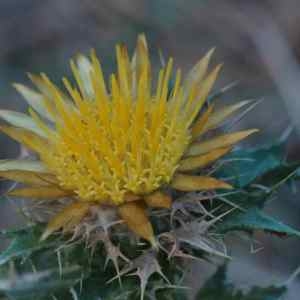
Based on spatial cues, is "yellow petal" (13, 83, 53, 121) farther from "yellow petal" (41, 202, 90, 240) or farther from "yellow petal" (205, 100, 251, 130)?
"yellow petal" (205, 100, 251, 130)

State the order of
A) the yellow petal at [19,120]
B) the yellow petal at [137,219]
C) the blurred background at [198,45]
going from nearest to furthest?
the yellow petal at [137,219]
the yellow petal at [19,120]
the blurred background at [198,45]

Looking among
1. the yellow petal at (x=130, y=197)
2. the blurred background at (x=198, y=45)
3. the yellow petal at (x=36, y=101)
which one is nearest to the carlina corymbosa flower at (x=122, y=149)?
the yellow petal at (x=130, y=197)

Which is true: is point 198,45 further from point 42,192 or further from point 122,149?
point 42,192

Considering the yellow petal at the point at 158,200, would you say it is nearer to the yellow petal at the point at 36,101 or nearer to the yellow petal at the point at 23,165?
the yellow petal at the point at 23,165

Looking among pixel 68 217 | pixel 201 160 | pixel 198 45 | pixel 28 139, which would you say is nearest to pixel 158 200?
pixel 201 160

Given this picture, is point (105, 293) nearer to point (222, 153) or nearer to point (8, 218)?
point (222, 153)

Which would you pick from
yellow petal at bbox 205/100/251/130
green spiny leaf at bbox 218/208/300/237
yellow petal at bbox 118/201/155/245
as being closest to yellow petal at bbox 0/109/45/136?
yellow petal at bbox 118/201/155/245

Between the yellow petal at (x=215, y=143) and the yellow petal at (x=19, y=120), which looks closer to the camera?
the yellow petal at (x=215, y=143)

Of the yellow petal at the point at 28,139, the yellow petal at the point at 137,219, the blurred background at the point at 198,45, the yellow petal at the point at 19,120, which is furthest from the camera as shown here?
the blurred background at the point at 198,45
